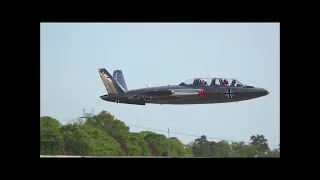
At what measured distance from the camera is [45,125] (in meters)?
14.0

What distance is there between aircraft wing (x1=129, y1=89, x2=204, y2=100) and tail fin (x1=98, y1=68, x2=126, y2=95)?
37cm

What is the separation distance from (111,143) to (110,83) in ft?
7.78

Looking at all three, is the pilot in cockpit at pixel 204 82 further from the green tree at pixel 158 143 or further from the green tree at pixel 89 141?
the green tree at pixel 89 141

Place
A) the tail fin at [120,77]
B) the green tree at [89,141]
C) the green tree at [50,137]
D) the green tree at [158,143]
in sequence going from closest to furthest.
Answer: the tail fin at [120,77] < the green tree at [158,143] < the green tree at [50,137] < the green tree at [89,141]

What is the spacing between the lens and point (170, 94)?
13.4 metres

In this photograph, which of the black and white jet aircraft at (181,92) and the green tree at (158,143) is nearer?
the black and white jet aircraft at (181,92)

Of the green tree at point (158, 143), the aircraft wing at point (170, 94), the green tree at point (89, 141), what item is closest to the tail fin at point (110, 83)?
the aircraft wing at point (170, 94)

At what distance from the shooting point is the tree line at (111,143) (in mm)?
13383

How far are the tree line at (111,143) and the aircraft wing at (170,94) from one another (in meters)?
0.98

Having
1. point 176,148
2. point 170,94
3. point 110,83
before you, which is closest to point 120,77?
point 110,83

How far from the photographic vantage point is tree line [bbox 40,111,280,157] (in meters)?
13.4
